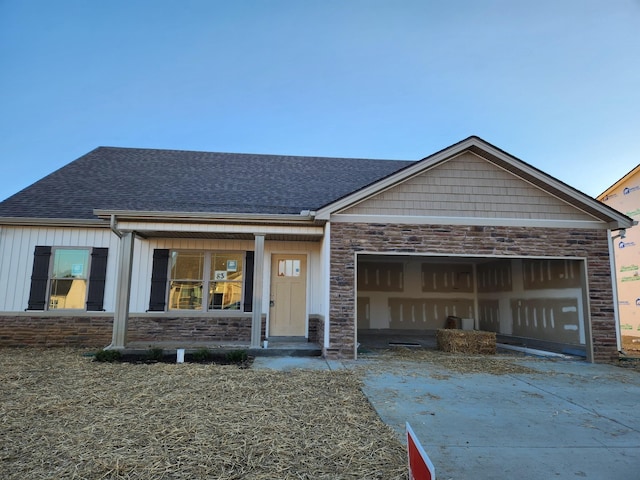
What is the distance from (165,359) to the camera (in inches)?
314

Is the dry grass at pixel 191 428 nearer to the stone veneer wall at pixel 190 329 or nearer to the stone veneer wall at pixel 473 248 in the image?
the stone veneer wall at pixel 473 248

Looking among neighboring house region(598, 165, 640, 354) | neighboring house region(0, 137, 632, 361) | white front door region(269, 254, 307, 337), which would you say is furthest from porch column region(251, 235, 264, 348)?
neighboring house region(598, 165, 640, 354)

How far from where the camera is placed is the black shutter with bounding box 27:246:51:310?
370 inches

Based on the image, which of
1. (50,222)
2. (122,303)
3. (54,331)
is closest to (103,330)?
(54,331)

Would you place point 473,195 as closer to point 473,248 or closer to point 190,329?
point 473,248

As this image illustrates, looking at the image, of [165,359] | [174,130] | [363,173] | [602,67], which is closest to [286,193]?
[363,173]

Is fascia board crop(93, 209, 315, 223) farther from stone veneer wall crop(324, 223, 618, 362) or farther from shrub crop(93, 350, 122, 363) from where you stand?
shrub crop(93, 350, 122, 363)

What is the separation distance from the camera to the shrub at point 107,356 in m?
7.52

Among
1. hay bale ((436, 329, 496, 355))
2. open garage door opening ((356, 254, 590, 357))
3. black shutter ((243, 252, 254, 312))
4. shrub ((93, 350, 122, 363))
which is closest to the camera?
shrub ((93, 350, 122, 363))

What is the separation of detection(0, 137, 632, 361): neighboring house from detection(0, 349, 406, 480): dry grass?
2593 mm

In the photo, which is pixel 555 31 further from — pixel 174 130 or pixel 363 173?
pixel 174 130

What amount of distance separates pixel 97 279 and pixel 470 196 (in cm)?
905

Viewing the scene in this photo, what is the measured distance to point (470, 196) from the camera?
846 cm

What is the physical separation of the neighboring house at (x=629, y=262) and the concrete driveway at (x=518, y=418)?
824cm
